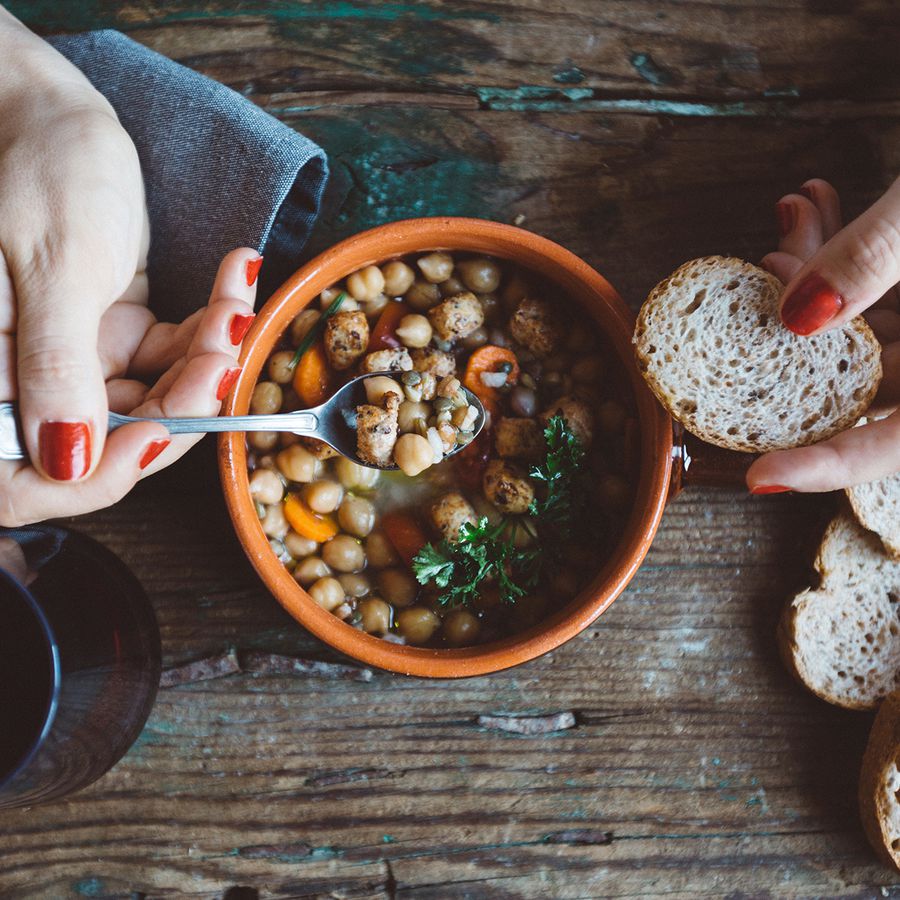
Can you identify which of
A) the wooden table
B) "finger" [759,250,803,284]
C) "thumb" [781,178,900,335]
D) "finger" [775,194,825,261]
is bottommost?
the wooden table

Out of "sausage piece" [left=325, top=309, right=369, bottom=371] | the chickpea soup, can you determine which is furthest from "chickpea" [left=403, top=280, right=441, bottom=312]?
"sausage piece" [left=325, top=309, right=369, bottom=371]

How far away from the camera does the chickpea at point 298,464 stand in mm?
1339

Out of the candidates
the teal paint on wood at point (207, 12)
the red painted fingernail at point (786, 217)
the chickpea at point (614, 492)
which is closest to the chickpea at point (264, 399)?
the chickpea at point (614, 492)

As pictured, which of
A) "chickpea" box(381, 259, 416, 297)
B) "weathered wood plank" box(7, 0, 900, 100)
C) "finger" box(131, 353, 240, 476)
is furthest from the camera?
"weathered wood plank" box(7, 0, 900, 100)

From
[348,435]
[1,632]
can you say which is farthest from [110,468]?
[348,435]

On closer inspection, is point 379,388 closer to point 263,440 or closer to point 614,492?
point 263,440

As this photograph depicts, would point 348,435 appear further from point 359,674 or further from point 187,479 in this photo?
point 359,674

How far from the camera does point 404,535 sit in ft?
4.43

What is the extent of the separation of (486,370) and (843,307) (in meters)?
0.54

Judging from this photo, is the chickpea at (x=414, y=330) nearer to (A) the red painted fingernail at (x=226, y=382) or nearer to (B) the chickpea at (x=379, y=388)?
(B) the chickpea at (x=379, y=388)

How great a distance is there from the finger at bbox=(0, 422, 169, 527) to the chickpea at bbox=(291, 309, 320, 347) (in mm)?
333

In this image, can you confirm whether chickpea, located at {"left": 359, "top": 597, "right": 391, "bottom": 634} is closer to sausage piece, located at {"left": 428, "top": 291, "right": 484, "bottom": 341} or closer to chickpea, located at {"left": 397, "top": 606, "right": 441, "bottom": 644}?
chickpea, located at {"left": 397, "top": 606, "right": 441, "bottom": 644}

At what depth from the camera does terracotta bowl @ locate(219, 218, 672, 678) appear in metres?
1.21

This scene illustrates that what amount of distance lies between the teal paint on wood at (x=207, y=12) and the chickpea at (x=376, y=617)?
1.03 metres
